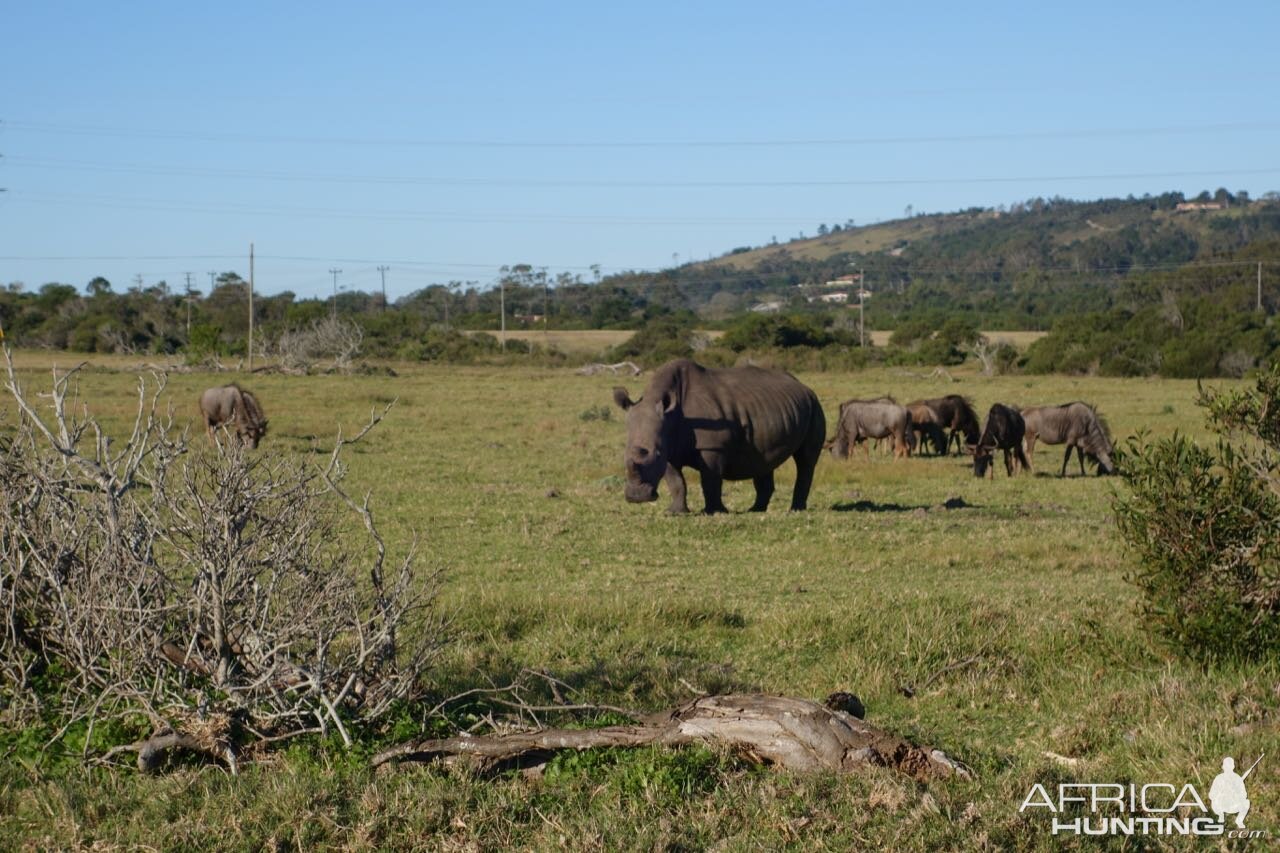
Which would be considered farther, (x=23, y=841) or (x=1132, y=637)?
(x=1132, y=637)

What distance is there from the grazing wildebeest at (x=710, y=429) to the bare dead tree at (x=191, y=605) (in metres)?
9.54

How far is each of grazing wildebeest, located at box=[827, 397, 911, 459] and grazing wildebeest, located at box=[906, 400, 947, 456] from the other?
0.69 meters

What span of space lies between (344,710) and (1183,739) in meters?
3.86

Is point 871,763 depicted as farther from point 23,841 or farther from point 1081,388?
point 1081,388

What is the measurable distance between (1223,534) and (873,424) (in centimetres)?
1859

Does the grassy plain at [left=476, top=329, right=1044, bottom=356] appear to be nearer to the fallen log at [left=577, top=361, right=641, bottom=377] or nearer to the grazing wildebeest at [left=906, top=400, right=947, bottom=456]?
the fallen log at [left=577, top=361, right=641, bottom=377]

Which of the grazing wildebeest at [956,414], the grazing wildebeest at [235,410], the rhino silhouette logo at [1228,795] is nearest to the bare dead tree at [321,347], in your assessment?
the grazing wildebeest at [235,410]

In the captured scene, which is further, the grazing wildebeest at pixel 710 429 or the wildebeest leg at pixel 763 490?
the wildebeest leg at pixel 763 490

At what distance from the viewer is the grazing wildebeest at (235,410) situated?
2438 cm

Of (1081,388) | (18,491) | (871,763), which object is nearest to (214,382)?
(1081,388)

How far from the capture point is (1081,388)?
42.6m

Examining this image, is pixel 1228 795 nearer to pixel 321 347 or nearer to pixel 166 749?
pixel 166 749

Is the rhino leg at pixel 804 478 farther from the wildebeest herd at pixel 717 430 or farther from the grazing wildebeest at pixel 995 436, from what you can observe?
the grazing wildebeest at pixel 995 436
